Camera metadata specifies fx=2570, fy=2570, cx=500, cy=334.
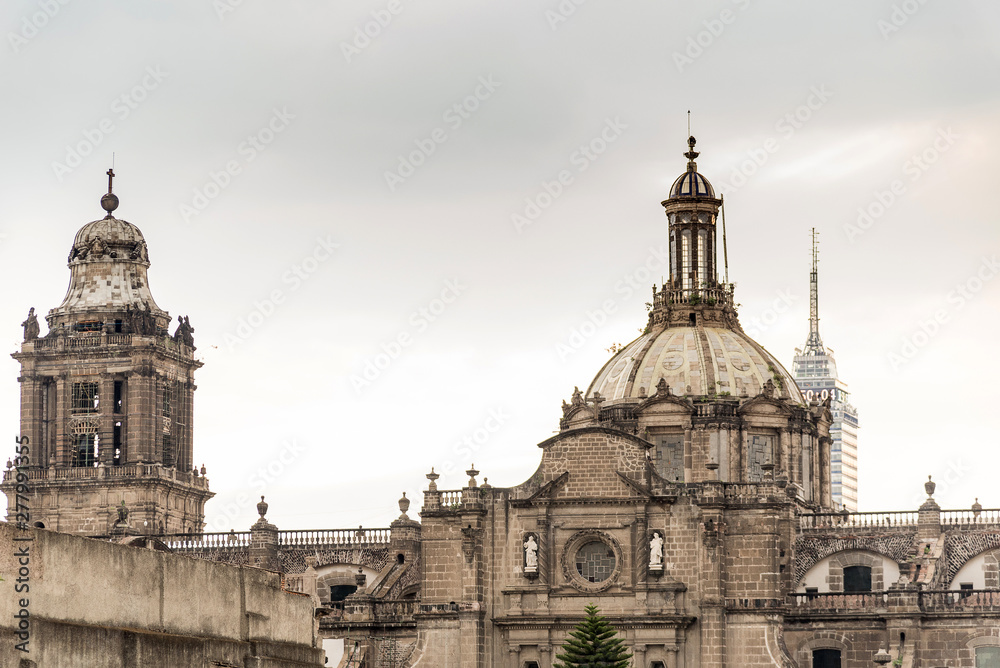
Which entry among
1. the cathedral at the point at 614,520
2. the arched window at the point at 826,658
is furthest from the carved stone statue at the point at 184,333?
the arched window at the point at 826,658

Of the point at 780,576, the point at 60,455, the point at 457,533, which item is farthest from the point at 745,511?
the point at 60,455

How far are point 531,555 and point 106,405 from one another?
24.9 m

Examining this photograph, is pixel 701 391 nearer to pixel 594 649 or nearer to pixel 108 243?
pixel 594 649

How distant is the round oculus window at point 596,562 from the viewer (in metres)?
89.3

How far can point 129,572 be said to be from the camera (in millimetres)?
49469

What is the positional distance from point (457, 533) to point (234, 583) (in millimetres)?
36677

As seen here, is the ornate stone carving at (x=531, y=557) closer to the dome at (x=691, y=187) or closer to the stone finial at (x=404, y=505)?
the stone finial at (x=404, y=505)

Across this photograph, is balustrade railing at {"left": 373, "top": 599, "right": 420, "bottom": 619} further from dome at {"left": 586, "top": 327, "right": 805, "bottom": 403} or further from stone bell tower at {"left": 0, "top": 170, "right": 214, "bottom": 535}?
stone bell tower at {"left": 0, "top": 170, "right": 214, "bottom": 535}

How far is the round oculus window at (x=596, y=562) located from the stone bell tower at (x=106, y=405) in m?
22.7

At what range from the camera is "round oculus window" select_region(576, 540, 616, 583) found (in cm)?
8931

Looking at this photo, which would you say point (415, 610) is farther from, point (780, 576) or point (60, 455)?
point (60, 455)

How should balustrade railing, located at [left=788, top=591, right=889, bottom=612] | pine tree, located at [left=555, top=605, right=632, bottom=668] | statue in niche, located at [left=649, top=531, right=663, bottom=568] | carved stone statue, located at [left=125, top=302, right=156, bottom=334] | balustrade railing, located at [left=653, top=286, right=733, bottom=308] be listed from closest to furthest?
pine tree, located at [left=555, top=605, right=632, bottom=668] < statue in niche, located at [left=649, top=531, right=663, bottom=568] < balustrade railing, located at [left=788, top=591, right=889, bottom=612] < balustrade railing, located at [left=653, top=286, right=733, bottom=308] < carved stone statue, located at [left=125, top=302, right=156, bottom=334]

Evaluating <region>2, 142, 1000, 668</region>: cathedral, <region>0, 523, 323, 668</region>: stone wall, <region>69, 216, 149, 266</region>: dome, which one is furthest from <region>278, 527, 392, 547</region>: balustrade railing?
<region>0, 523, 323, 668</region>: stone wall

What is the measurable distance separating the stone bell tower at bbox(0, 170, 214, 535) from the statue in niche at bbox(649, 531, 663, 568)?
25.3 metres
